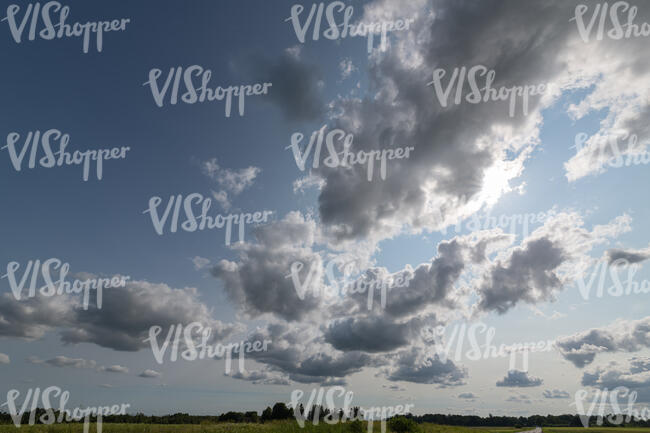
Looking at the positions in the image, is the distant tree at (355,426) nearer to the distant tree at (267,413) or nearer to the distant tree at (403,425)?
the distant tree at (403,425)

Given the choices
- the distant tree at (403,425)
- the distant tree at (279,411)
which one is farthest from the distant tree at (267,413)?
the distant tree at (403,425)

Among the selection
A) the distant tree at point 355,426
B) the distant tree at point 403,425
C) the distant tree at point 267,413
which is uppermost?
→ the distant tree at point 355,426

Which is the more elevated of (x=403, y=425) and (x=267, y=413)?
(x=403, y=425)

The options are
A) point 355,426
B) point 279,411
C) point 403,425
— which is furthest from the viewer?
point 279,411

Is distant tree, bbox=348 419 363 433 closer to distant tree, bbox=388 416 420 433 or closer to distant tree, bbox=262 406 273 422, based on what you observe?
distant tree, bbox=388 416 420 433

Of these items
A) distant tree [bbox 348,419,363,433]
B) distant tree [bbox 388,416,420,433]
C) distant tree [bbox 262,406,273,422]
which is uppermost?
distant tree [bbox 348,419,363,433]

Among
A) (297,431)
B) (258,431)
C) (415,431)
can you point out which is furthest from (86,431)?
(415,431)

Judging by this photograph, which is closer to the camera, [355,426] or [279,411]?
[355,426]

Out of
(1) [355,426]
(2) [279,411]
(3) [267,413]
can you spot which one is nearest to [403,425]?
(1) [355,426]

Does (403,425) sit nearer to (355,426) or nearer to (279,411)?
(355,426)

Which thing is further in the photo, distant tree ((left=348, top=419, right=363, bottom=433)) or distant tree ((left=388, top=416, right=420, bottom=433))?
distant tree ((left=388, top=416, right=420, bottom=433))

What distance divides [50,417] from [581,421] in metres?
232

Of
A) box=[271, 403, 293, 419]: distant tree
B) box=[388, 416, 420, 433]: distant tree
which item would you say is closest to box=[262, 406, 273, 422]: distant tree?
box=[271, 403, 293, 419]: distant tree

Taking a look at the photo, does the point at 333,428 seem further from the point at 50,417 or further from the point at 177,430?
the point at 50,417
